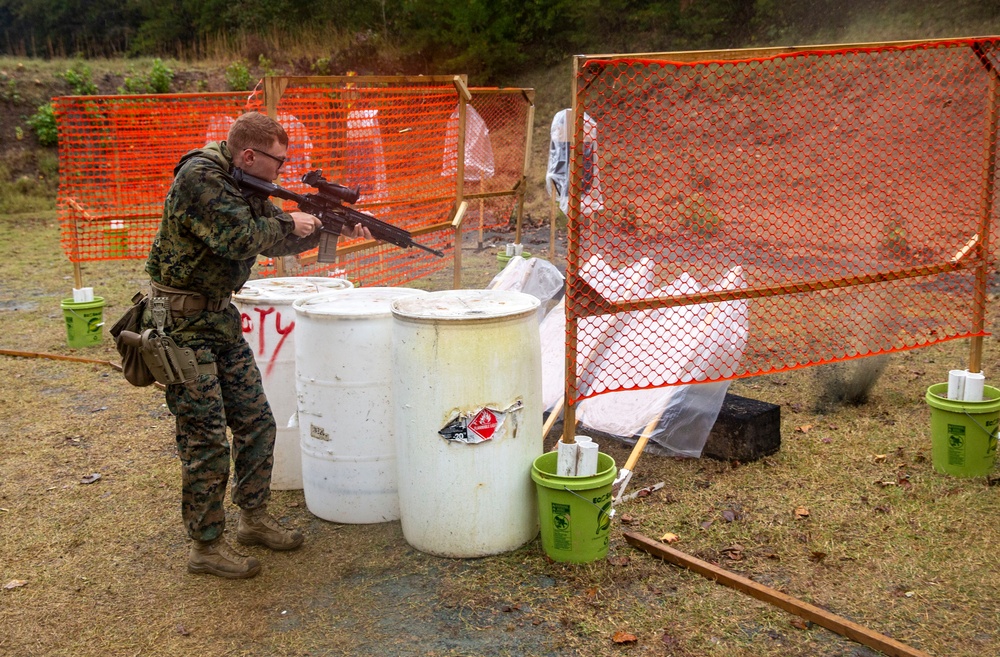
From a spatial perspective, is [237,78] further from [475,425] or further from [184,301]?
[475,425]

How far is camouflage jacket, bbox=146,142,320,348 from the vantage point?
361 cm

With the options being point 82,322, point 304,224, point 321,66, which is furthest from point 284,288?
point 321,66

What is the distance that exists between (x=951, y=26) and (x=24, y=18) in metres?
38.7

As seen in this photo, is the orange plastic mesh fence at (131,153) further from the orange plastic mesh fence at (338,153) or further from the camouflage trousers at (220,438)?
the camouflage trousers at (220,438)

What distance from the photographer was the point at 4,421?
20.6ft

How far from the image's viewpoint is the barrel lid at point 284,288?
462 cm

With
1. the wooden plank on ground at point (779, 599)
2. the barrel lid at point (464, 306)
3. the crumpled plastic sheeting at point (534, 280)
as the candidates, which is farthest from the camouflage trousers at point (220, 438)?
the crumpled plastic sheeting at point (534, 280)

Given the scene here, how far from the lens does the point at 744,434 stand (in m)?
5.03

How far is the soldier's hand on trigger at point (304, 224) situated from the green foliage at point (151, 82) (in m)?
21.2

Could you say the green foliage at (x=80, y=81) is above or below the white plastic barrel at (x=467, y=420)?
above

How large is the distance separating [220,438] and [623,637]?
1964 mm

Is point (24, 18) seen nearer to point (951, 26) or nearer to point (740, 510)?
point (951, 26)

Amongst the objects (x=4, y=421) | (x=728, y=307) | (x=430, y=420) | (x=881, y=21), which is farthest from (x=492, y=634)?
(x=881, y=21)

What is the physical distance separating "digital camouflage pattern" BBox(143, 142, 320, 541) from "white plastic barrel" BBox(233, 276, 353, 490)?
549 millimetres
